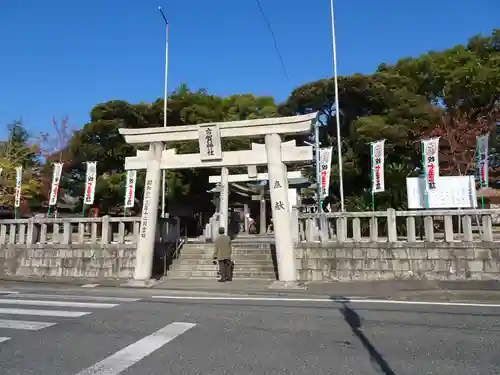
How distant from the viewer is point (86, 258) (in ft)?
49.6

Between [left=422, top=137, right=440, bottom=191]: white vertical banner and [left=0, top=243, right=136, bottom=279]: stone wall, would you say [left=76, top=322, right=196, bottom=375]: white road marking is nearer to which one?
[left=0, top=243, right=136, bottom=279]: stone wall

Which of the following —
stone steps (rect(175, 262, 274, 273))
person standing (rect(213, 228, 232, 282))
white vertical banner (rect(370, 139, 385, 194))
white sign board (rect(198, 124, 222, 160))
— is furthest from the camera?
white vertical banner (rect(370, 139, 385, 194))

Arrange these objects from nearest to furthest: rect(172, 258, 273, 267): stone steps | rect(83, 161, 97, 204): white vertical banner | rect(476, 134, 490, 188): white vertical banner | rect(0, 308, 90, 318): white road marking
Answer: rect(0, 308, 90, 318): white road marking
rect(172, 258, 273, 267): stone steps
rect(476, 134, 490, 188): white vertical banner
rect(83, 161, 97, 204): white vertical banner

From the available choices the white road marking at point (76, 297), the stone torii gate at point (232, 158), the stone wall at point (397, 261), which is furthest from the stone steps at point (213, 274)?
the white road marking at point (76, 297)

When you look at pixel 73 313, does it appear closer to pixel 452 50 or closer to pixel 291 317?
pixel 291 317

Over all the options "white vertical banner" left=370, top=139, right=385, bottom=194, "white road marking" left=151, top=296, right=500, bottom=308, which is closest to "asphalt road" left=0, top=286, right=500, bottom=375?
"white road marking" left=151, top=296, right=500, bottom=308

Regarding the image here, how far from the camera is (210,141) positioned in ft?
42.0

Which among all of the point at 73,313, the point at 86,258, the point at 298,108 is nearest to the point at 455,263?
the point at 73,313

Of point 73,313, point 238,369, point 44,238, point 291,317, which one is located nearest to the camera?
point 238,369

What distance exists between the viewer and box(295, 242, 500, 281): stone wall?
38.6 feet

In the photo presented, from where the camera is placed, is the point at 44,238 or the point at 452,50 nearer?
the point at 44,238

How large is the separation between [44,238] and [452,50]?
1099 inches

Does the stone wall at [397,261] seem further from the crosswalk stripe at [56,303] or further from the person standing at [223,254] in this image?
the crosswalk stripe at [56,303]

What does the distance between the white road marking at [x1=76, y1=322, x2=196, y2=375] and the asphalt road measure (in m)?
0.01
